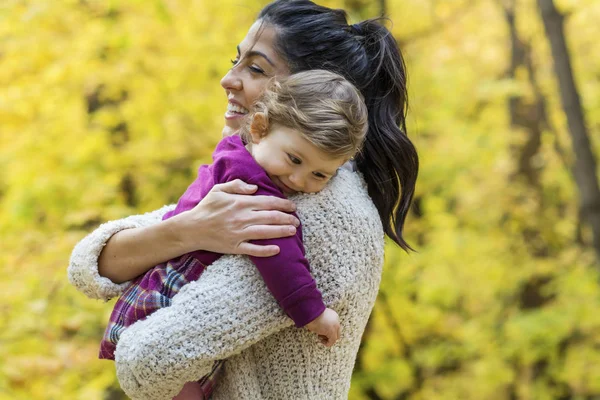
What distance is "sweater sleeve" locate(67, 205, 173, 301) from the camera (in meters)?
1.72

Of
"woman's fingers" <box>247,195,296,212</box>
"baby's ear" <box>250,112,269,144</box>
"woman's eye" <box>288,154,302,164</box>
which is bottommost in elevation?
"woman's fingers" <box>247,195,296,212</box>

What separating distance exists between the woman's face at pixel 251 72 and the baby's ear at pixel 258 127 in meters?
0.22

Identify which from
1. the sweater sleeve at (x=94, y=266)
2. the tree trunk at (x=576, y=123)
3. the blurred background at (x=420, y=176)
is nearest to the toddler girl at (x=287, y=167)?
the sweater sleeve at (x=94, y=266)

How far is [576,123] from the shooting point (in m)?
4.79

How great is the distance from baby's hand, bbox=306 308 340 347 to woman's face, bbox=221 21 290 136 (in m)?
0.59

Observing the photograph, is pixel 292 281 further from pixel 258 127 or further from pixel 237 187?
pixel 258 127

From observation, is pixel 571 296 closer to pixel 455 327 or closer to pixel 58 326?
pixel 455 327

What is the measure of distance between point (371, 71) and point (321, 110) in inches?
16.8

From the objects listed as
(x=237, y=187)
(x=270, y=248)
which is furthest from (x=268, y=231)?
(x=237, y=187)

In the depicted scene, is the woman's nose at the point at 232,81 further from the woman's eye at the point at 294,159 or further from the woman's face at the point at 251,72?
the woman's eye at the point at 294,159

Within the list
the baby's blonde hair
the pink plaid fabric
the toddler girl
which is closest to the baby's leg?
the toddler girl

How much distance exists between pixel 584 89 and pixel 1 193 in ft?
20.7

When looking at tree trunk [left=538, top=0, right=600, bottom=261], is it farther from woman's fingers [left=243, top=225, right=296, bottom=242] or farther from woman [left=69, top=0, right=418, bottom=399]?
woman's fingers [left=243, top=225, right=296, bottom=242]

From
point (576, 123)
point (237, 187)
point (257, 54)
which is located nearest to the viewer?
point (237, 187)
